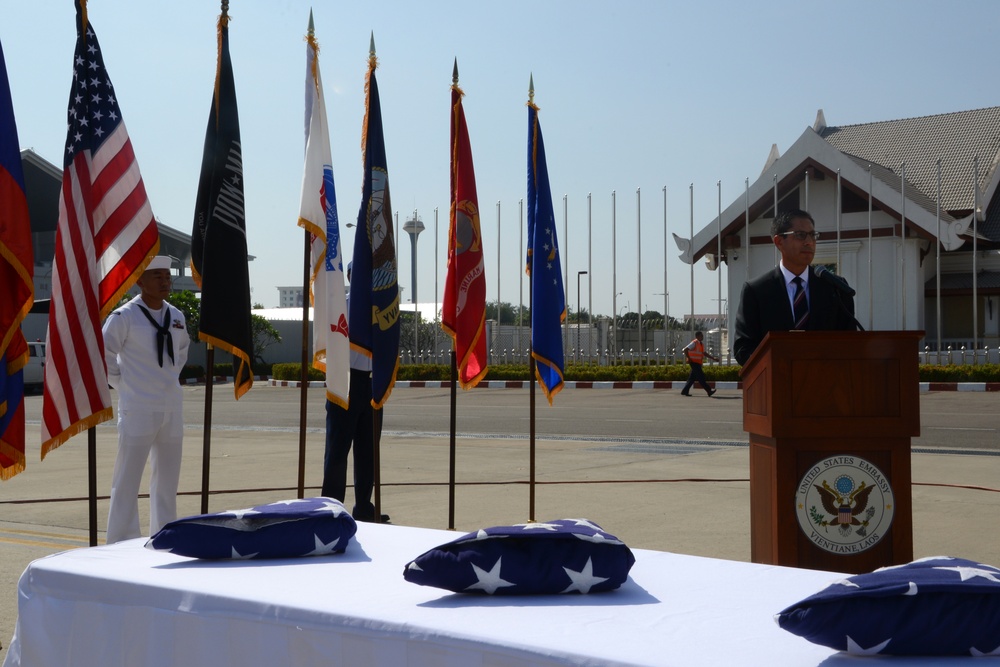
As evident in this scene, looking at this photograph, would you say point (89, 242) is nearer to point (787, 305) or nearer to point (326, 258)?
point (326, 258)

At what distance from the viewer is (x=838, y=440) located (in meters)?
4.32

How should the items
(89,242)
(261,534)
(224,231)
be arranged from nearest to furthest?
(261,534)
(89,242)
(224,231)

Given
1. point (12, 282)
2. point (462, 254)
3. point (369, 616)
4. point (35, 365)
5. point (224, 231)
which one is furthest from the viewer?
point (35, 365)

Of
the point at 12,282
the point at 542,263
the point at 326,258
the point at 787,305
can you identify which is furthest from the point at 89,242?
the point at 787,305

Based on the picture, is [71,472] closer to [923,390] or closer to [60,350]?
[60,350]

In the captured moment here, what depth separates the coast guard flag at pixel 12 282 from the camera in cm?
505

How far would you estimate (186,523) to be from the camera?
11.3 feet

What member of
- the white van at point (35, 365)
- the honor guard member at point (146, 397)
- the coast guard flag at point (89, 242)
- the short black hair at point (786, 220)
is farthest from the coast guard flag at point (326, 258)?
the white van at point (35, 365)

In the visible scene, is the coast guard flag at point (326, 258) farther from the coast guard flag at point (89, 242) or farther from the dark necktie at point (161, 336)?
the coast guard flag at point (89, 242)

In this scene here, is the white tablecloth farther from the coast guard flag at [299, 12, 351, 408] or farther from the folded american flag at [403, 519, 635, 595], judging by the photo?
the coast guard flag at [299, 12, 351, 408]

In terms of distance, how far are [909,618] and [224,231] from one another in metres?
4.71

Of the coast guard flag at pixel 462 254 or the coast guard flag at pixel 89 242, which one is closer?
the coast guard flag at pixel 89 242

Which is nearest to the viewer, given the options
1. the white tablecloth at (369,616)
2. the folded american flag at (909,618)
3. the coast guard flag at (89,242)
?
the folded american flag at (909,618)

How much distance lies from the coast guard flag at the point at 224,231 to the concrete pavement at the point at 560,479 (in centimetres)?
181
